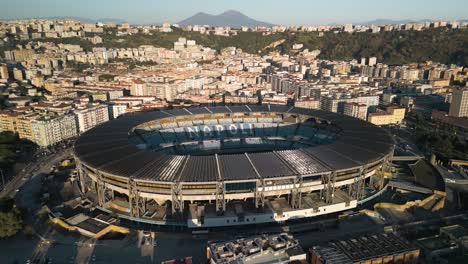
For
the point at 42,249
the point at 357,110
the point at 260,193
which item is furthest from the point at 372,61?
the point at 42,249

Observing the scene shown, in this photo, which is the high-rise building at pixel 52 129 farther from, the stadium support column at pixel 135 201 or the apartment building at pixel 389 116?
the apartment building at pixel 389 116

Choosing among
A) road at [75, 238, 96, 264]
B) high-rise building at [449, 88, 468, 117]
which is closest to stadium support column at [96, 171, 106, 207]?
road at [75, 238, 96, 264]

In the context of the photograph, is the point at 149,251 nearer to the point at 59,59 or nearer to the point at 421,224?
the point at 421,224

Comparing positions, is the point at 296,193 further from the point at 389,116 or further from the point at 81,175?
the point at 389,116

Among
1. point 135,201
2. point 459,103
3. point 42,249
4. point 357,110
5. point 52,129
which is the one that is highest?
point 459,103

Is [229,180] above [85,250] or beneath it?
above

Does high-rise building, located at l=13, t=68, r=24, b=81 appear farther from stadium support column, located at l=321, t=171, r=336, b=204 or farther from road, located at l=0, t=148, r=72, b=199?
stadium support column, located at l=321, t=171, r=336, b=204

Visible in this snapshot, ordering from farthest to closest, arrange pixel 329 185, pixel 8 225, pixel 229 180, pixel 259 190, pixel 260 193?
pixel 329 185 → pixel 260 193 → pixel 259 190 → pixel 229 180 → pixel 8 225
